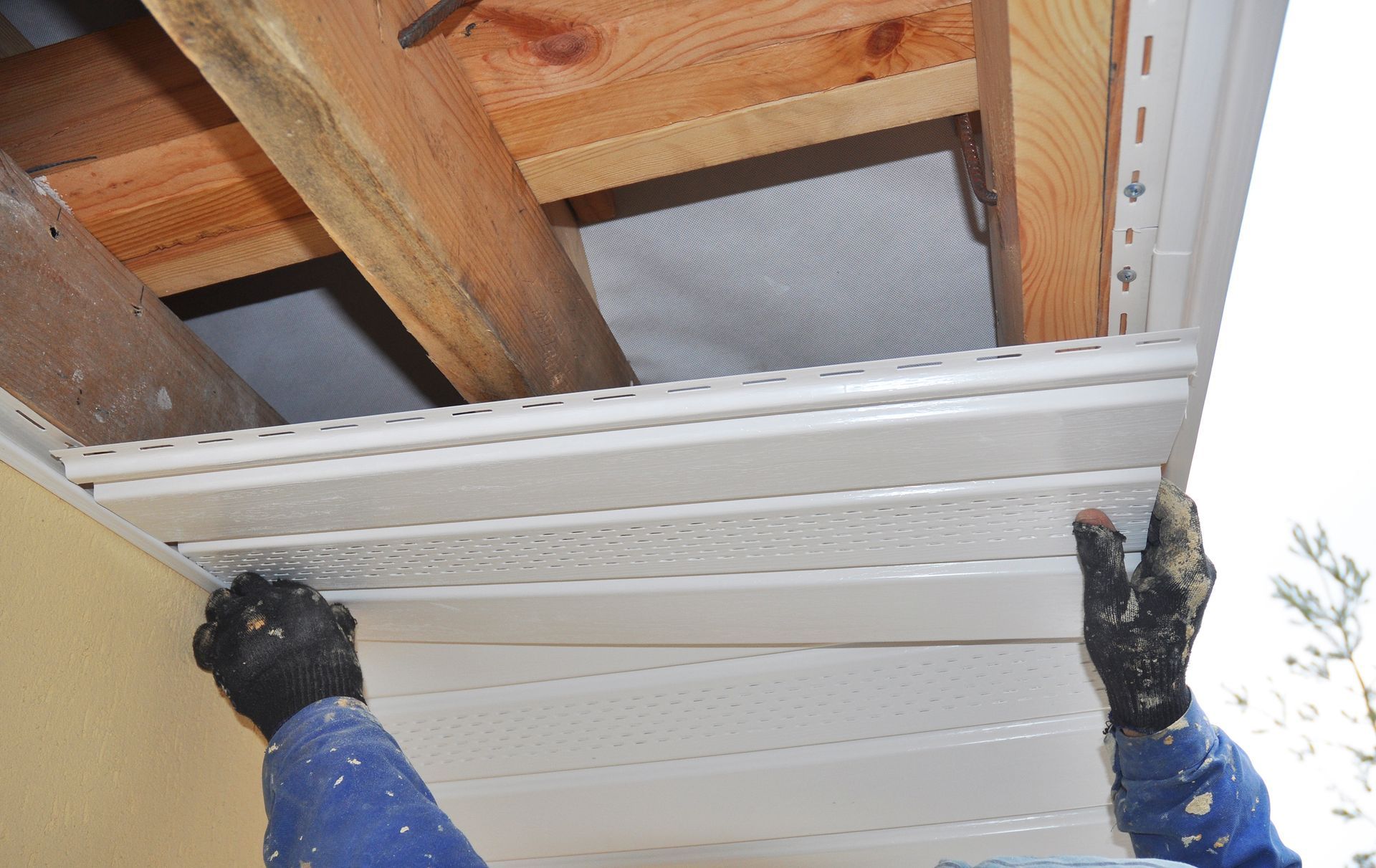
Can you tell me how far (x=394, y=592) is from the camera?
137 cm

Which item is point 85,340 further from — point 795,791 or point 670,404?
point 795,791

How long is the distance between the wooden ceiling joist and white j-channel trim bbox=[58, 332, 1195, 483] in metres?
0.27

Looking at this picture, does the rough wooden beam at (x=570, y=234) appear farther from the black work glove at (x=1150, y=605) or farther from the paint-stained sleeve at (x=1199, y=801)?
the paint-stained sleeve at (x=1199, y=801)

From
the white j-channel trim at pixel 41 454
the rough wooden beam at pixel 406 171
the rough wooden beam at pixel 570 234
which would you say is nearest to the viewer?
the rough wooden beam at pixel 406 171

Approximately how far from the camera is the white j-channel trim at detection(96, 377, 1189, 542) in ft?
3.31

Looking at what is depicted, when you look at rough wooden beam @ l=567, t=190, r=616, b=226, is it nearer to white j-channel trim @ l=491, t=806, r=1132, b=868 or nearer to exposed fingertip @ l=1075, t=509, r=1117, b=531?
exposed fingertip @ l=1075, t=509, r=1117, b=531

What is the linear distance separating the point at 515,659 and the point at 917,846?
0.83 metres

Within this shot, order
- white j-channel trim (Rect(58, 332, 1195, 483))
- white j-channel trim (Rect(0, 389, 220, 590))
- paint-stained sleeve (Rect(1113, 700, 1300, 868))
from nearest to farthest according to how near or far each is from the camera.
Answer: white j-channel trim (Rect(58, 332, 1195, 483)), white j-channel trim (Rect(0, 389, 220, 590)), paint-stained sleeve (Rect(1113, 700, 1300, 868))

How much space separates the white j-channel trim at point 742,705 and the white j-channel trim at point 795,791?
35mm

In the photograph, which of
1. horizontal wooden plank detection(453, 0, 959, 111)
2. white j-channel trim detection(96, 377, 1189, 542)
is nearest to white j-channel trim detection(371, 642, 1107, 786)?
white j-channel trim detection(96, 377, 1189, 542)

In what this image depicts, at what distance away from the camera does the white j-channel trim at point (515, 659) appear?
4.77ft

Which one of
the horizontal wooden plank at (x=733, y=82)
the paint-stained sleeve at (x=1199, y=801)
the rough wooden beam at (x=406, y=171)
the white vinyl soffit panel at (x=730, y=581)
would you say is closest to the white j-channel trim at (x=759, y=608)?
the white vinyl soffit panel at (x=730, y=581)

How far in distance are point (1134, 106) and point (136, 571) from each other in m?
1.36

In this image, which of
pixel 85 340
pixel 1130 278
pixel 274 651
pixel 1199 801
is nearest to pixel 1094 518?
pixel 1130 278
